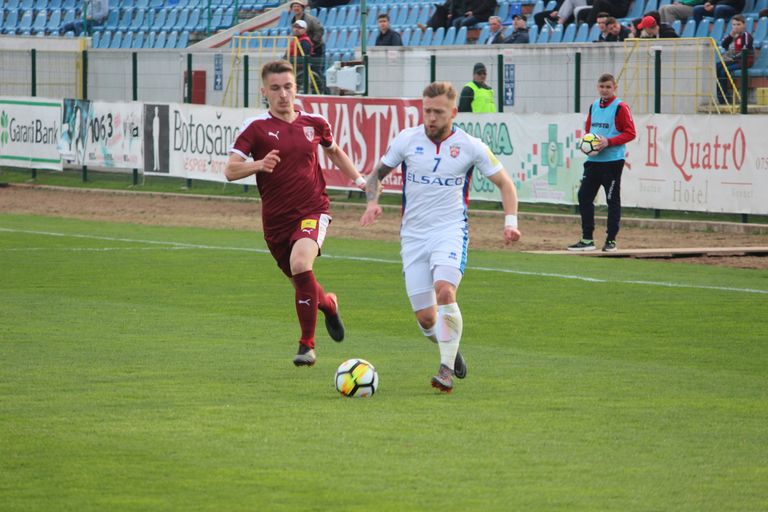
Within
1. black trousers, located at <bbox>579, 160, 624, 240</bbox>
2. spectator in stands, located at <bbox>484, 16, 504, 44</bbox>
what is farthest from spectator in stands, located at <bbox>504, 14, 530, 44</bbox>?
black trousers, located at <bbox>579, 160, 624, 240</bbox>

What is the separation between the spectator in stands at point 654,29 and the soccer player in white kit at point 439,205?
14524 mm

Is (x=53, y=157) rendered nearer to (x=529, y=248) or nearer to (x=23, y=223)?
(x=23, y=223)

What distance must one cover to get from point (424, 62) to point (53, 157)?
893cm

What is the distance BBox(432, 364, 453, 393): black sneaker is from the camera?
8477mm

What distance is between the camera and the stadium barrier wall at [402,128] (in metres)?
20.1

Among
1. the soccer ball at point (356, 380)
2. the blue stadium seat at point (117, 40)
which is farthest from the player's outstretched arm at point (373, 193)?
the blue stadium seat at point (117, 40)

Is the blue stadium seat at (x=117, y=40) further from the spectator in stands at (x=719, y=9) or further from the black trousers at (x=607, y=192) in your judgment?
the black trousers at (x=607, y=192)

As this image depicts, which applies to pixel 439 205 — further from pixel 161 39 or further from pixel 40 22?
pixel 40 22

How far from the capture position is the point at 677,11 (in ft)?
80.1

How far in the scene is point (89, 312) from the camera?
40.3ft

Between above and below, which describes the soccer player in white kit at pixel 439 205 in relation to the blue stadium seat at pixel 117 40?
below

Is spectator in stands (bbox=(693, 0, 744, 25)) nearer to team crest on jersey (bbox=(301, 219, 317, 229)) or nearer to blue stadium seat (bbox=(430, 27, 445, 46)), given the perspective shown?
blue stadium seat (bbox=(430, 27, 445, 46))

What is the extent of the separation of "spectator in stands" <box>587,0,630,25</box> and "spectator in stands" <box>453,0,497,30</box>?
10.1 feet

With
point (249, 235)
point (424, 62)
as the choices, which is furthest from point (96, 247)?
point (424, 62)
